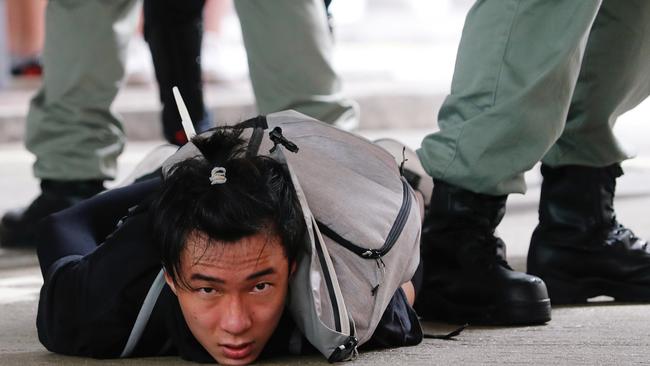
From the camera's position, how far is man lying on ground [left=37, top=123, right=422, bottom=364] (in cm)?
Result: 176

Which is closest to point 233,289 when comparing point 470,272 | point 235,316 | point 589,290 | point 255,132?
point 235,316

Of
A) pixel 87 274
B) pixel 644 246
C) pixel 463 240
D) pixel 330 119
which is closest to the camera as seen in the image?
pixel 87 274

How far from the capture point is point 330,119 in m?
2.92

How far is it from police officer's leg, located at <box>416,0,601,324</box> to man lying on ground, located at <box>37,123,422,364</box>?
171 millimetres

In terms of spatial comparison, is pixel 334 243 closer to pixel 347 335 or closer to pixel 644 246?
pixel 347 335

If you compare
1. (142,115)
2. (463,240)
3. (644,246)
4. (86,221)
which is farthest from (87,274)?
(142,115)

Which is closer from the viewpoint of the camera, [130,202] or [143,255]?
[143,255]

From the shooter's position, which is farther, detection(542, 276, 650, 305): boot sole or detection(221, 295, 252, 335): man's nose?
detection(542, 276, 650, 305): boot sole

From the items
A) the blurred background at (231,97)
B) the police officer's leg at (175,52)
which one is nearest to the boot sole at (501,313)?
the blurred background at (231,97)

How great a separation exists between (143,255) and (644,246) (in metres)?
0.91

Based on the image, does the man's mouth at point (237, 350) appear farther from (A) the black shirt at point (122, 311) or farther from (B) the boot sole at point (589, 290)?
(B) the boot sole at point (589, 290)

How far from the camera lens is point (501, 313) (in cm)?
209

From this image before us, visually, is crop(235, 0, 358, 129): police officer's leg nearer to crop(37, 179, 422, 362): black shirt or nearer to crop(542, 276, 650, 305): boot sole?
crop(542, 276, 650, 305): boot sole

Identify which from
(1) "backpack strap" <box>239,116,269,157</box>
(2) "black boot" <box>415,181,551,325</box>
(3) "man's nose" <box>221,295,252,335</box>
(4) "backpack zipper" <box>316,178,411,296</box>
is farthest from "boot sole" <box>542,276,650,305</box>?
(3) "man's nose" <box>221,295,252,335</box>
